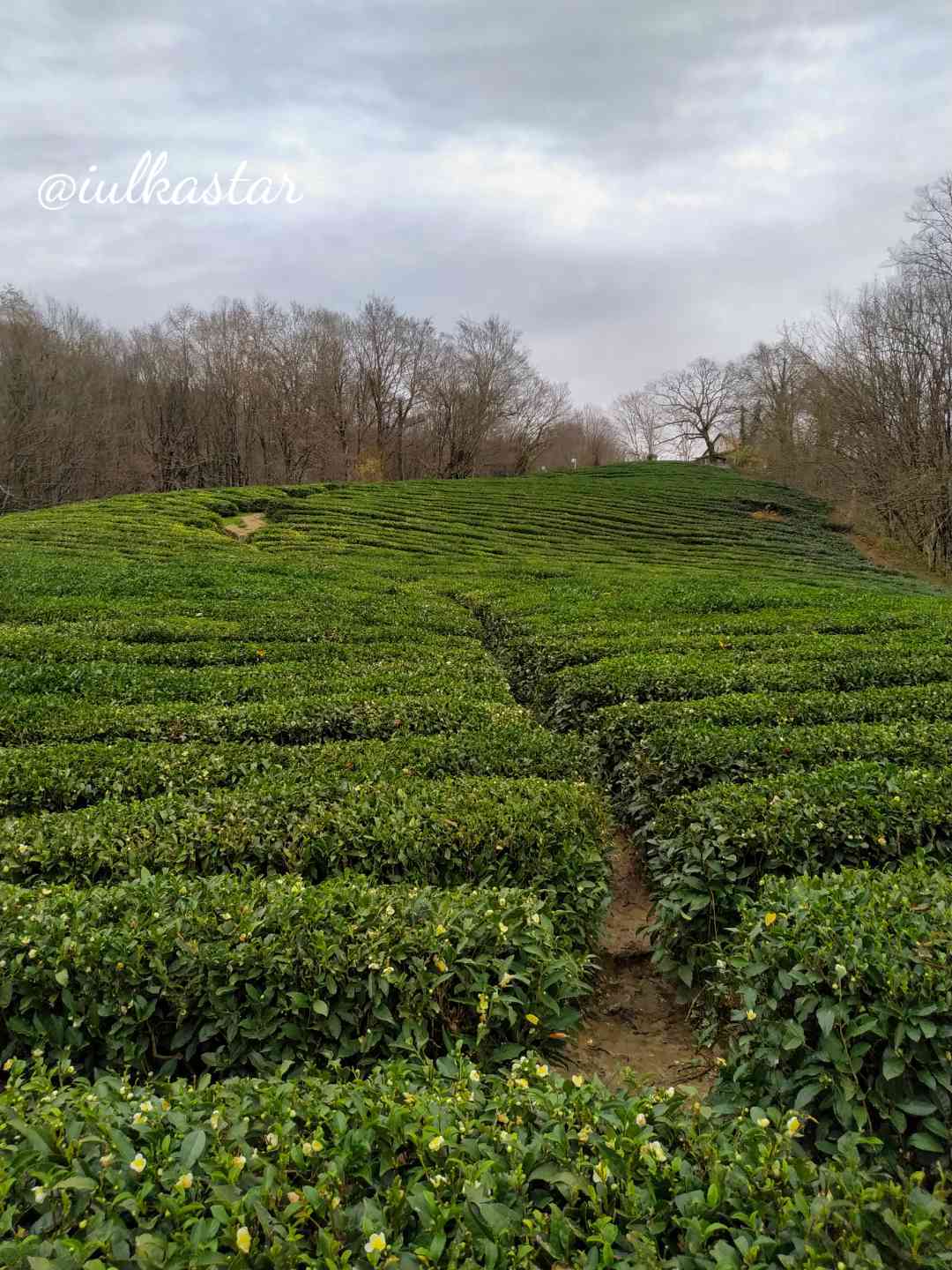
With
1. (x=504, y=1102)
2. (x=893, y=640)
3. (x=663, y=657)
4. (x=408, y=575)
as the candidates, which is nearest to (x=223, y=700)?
(x=663, y=657)

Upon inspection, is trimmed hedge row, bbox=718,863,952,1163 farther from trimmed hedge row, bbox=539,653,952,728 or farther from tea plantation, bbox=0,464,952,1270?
trimmed hedge row, bbox=539,653,952,728

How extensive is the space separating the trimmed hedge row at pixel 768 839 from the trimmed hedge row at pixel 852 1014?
2.51 ft

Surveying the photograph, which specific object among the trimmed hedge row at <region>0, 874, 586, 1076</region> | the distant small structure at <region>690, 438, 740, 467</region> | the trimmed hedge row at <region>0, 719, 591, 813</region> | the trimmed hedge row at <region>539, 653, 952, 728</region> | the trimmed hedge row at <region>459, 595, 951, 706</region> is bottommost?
the trimmed hedge row at <region>0, 874, 586, 1076</region>

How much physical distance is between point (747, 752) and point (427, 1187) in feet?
15.2

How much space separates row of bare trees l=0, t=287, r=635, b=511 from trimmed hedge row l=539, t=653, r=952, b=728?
152ft

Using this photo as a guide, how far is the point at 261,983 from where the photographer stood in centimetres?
339

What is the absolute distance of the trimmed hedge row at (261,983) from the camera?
129 inches

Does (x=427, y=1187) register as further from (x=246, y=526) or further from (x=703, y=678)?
(x=246, y=526)

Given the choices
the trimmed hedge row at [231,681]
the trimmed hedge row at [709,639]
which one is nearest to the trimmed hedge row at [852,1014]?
the trimmed hedge row at [231,681]

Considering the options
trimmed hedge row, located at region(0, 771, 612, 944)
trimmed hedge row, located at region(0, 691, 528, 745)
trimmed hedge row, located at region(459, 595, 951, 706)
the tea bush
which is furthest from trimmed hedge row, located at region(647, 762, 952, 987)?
trimmed hedge row, located at region(459, 595, 951, 706)

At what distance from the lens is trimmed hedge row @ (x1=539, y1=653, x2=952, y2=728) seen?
835 cm

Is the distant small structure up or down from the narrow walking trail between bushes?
up

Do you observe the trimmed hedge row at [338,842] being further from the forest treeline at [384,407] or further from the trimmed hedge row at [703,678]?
the forest treeline at [384,407]

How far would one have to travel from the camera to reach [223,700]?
26.0ft
